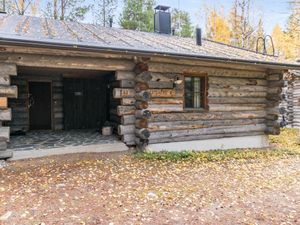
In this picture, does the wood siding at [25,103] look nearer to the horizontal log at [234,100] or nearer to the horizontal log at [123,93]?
the horizontal log at [123,93]

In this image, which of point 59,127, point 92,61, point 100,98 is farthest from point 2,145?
point 100,98

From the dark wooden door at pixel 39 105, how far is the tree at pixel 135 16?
10.2 metres

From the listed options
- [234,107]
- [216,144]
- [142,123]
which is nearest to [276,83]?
[234,107]

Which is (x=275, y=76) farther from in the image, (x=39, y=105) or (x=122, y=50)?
(x=39, y=105)

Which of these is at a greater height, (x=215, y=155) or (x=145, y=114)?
(x=145, y=114)

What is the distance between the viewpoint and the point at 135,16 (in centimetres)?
1922

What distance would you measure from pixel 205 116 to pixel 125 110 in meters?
2.55

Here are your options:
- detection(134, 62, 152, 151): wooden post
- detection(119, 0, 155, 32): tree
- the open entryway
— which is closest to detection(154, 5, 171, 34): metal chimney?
the open entryway

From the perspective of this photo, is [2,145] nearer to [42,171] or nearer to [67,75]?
[42,171]

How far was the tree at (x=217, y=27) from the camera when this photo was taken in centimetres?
2200

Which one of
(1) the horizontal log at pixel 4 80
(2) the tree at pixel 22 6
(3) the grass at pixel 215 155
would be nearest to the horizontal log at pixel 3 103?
(1) the horizontal log at pixel 4 80

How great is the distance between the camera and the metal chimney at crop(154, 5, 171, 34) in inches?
488

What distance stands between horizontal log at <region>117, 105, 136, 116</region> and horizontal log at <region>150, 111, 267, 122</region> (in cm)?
57

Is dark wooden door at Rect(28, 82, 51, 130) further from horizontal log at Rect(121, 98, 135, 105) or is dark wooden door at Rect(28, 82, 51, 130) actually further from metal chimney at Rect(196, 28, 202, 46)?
metal chimney at Rect(196, 28, 202, 46)
